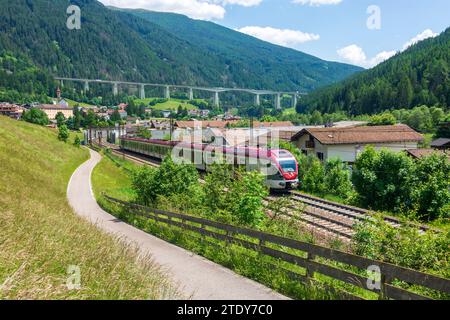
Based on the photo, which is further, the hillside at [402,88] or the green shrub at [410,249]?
the hillside at [402,88]

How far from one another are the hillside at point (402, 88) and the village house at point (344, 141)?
84029 mm

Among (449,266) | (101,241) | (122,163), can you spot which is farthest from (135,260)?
(122,163)

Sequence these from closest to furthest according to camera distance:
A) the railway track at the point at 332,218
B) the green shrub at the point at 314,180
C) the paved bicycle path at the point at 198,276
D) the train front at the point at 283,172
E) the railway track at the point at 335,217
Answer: the paved bicycle path at the point at 198,276
the railway track at the point at 332,218
the railway track at the point at 335,217
the train front at the point at 283,172
the green shrub at the point at 314,180

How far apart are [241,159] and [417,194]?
12339mm

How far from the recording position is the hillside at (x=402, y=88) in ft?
459

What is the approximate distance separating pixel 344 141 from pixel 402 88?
349 ft

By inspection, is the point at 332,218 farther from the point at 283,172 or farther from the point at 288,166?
the point at 288,166

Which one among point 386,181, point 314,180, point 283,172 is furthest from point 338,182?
point 283,172

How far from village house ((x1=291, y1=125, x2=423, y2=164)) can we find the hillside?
84.0 meters

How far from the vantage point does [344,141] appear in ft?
166

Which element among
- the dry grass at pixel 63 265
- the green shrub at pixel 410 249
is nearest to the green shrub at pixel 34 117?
the dry grass at pixel 63 265

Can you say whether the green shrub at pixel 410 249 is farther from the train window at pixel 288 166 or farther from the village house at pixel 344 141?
the village house at pixel 344 141

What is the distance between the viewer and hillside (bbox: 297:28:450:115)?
459 feet

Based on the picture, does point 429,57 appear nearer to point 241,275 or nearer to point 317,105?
point 317,105
